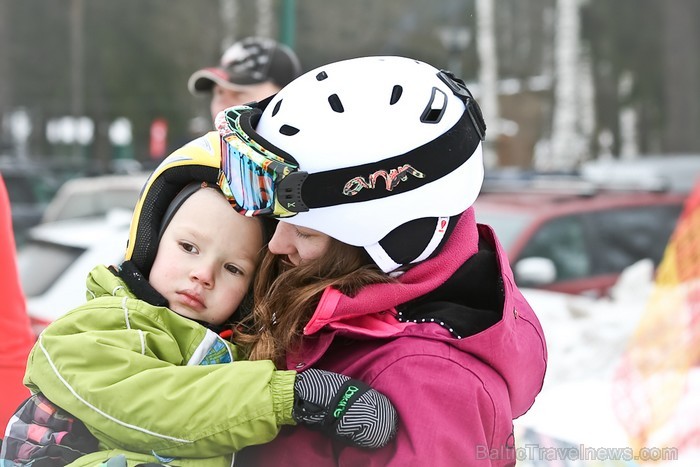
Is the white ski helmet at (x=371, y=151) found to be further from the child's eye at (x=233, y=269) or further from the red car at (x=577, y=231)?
the red car at (x=577, y=231)

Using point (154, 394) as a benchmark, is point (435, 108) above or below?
above

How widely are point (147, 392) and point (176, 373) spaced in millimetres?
65

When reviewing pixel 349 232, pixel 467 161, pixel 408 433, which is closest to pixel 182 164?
pixel 349 232

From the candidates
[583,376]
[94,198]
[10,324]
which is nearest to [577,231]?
[583,376]

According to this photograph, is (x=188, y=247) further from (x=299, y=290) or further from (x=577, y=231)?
(x=577, y=231)

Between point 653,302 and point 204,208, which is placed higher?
point 204,208

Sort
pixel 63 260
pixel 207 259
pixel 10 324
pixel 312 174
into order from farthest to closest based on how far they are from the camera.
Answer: pixel 63 260
pixel 10 324
pixel 207 259
pixel 312 174

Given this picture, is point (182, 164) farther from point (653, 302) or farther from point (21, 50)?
point (21, 50)

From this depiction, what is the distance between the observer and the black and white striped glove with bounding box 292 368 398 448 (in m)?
1.73

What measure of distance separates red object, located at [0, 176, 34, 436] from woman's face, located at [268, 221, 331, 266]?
3.40ft

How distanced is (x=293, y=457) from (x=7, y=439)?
586 mm

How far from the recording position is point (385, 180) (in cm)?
186

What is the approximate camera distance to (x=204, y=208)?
6.92 feet

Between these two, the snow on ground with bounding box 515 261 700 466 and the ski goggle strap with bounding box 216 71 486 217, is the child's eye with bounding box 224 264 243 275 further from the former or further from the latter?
the snow on ground with bounding box 515 261 700 466
